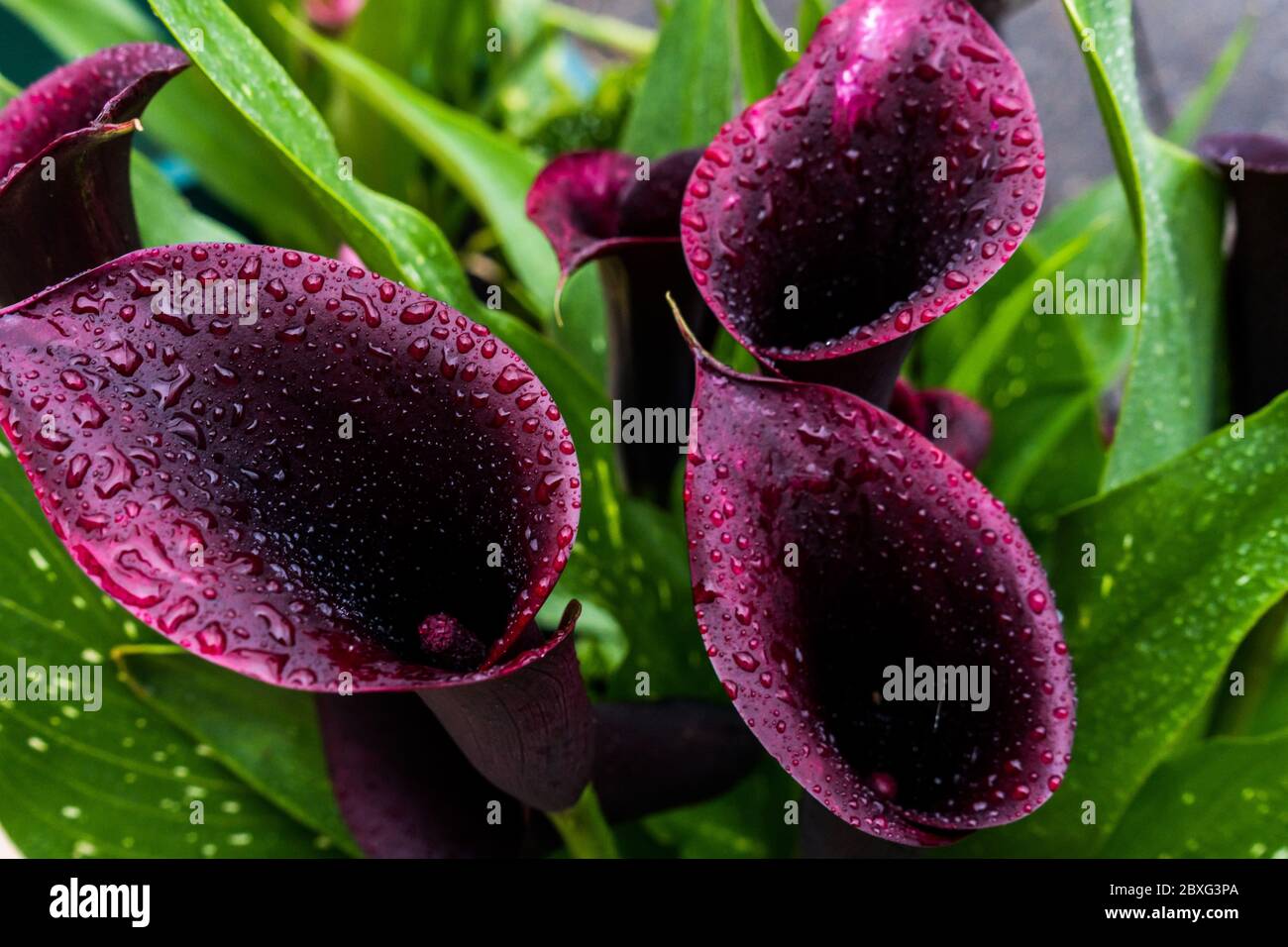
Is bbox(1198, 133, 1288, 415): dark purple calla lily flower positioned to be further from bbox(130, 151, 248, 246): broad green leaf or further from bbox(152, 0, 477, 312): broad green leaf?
bbox(130, 151, 248, 246): broad green leaf

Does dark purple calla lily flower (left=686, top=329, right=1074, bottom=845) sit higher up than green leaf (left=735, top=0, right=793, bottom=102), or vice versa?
green leaf (left=735, top=0, right=793, bottom=102)

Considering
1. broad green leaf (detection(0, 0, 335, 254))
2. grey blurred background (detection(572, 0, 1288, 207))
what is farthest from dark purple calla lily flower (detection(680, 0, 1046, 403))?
grey blurred background (detection(572, 0, 1288, 207))

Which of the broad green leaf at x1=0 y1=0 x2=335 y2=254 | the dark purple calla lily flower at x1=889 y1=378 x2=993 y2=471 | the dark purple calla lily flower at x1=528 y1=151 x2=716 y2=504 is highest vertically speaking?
the broad green leaf at x1=0 y1=0 x2=335 y2=254

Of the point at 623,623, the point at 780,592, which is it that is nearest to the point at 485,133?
the point at 623,623

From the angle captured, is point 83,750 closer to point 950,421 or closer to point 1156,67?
point 950,421

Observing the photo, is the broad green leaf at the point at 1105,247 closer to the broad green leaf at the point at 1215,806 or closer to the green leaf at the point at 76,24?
the broad green leaf at the point at 1215,806

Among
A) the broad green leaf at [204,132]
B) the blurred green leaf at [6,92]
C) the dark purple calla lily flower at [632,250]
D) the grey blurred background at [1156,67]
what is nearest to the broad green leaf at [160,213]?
the blurred green leaf at [6,92]

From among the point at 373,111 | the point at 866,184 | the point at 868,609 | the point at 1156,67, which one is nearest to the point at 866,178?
the point at 866,184
